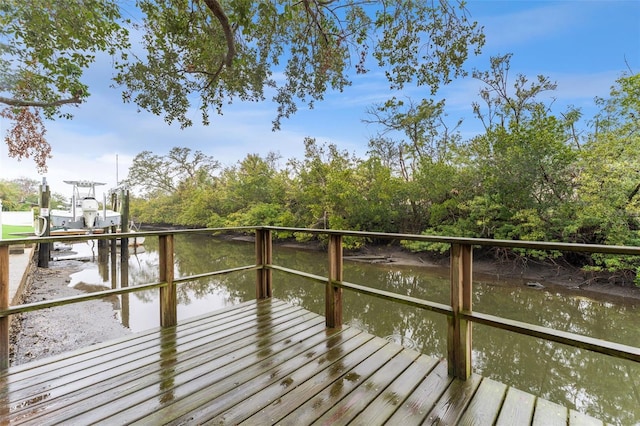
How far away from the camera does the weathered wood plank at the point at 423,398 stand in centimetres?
149

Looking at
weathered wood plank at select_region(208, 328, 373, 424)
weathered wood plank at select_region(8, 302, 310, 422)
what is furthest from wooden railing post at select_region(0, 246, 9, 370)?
weathered wood plank at select_region(208, 328, 373, 424)

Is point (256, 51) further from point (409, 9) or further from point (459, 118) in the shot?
point (459, 118)

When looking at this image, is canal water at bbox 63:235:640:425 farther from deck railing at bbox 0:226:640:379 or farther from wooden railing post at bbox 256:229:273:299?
deck railing at bbox 0:226:640:379

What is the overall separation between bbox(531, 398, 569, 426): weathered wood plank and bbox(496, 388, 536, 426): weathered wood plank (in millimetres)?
24

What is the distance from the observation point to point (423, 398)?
1664 mm

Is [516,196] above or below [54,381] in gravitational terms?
above

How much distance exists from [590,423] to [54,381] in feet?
9.81

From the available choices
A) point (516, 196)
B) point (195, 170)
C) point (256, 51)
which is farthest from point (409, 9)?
point (195, 170)

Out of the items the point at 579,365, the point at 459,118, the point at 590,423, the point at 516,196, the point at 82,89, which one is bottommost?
the point at 579,365

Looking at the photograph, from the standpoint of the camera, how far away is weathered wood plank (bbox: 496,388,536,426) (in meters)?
1.46

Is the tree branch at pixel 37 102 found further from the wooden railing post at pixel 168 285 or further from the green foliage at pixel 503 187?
the green foliage at pixel 503 187

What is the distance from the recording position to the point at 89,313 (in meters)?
5.57

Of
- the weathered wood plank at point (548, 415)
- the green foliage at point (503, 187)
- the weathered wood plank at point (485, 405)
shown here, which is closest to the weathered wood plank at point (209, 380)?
the weathered wood plank at point (485, 405)

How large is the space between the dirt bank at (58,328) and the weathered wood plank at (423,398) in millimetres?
4650
